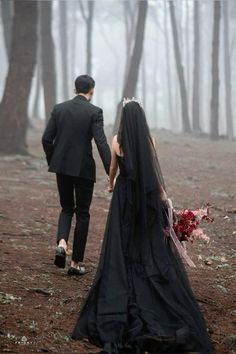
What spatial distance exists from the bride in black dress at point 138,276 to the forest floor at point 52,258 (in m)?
0.28

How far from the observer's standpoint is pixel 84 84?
6.53m

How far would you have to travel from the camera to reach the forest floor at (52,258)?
4.95 m

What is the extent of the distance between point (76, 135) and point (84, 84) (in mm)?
609

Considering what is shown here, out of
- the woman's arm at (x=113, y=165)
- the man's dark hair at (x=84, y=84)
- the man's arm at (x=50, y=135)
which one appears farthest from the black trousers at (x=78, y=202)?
the man's dark hair at (x=84, y=84)

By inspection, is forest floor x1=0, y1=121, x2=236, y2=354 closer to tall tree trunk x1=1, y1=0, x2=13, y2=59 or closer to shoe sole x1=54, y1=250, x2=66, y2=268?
shoe sole x1=54, y1=250, x2=66, y2=268

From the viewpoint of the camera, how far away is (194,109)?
27859mm

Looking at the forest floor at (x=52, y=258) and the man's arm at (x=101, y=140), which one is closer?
the forest floor at (x=52, y=258)

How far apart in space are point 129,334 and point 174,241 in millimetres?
1171

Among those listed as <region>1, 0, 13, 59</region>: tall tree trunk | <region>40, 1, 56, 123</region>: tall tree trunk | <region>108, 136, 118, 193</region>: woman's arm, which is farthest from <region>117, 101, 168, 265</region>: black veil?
<region>1, 0, 13, 59</region>: tall tree trunk

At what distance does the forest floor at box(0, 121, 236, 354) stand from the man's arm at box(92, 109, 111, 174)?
56.5 inches

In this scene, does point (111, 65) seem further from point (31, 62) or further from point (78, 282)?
point (78, 282)

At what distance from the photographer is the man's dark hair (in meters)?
6.51

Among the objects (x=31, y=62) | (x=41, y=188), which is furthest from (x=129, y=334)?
(x=31, y=62)

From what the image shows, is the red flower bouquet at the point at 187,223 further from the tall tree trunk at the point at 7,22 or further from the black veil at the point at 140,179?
the tall tree trunk at the point at 7,22
